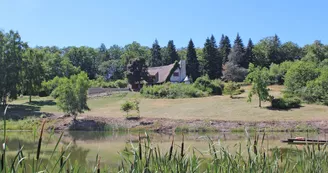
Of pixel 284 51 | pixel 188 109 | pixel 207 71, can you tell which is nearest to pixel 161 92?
pixel 188 109

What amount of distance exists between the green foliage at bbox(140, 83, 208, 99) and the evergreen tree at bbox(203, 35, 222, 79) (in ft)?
80.8

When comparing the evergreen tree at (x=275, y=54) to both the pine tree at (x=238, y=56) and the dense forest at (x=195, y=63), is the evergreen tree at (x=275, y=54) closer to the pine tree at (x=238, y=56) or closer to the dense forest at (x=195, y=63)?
the dense forest at (x=195, y=63)

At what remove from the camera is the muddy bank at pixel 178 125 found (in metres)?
33.7

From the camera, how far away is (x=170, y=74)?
3029 inches

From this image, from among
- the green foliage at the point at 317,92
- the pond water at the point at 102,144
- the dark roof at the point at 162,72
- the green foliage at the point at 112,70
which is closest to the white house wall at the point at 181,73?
the dark roof at the point at 162,72

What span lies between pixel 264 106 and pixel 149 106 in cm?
1365

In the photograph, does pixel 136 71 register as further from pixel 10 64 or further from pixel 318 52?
pixel 318 52

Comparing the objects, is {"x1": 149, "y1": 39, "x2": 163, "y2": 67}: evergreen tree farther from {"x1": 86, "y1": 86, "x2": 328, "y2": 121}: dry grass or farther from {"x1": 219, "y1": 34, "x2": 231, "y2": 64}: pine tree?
{"x1": 86, "y1": 86, "x2": 328, "y2": 121}: dry grass

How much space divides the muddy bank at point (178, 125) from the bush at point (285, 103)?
7.05 meters

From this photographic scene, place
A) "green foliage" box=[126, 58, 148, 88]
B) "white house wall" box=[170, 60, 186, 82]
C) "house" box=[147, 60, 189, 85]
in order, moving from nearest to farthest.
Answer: "green foliage" box=[126, 58, 148, 88] < "house" box=[147, 60, 189, 85] < "white house wall" box=[170, 60, 186, 82]

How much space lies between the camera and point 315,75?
5316cm

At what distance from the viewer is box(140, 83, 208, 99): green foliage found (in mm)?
55812

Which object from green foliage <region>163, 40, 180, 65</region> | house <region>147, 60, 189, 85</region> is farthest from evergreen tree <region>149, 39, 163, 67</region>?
house <region>147, 60, 189, 85</region>

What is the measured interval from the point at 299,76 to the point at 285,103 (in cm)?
1221
